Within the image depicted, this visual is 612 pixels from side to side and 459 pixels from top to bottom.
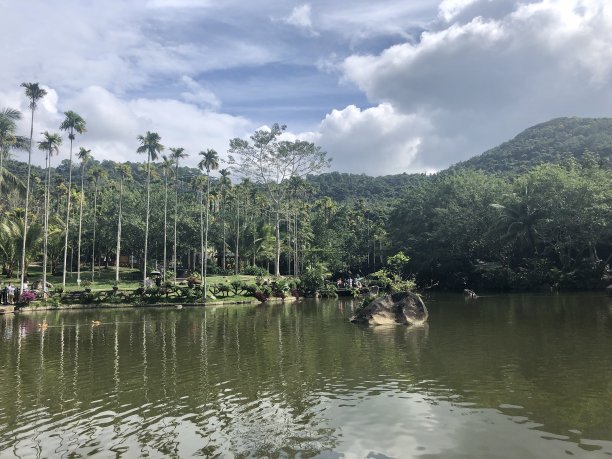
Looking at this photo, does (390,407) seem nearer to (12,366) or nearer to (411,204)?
(12,366)

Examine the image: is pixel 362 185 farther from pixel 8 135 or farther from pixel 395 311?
pixel 395 311

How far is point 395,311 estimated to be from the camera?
20500 mm

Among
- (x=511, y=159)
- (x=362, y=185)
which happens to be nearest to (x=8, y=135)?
(x=511, y=159)

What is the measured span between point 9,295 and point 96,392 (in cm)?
2536

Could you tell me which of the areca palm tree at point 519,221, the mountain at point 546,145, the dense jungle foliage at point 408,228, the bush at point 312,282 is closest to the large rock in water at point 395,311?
the bush at point 312,282

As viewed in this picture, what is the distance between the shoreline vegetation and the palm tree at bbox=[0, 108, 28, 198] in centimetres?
8

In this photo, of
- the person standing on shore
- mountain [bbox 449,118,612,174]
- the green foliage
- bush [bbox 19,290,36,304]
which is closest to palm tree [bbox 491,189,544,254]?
the green foliage

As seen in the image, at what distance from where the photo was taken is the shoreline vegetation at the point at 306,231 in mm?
39175

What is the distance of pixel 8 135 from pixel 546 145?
9971 cm

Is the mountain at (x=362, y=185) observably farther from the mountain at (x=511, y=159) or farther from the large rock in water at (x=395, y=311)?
the large rock in water at (x=395, y=311)

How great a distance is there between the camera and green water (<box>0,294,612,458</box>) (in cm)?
679

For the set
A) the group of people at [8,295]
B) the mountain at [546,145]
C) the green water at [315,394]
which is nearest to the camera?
the green water at [315,394]

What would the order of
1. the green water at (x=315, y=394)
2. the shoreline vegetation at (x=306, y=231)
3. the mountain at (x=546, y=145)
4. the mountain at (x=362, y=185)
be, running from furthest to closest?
the mountain at (x=362, y=185)
the mountain at (x=546, y=145)
the shoreline vegetation at (x=306, y=231)
the green water at (x=315, y=394)

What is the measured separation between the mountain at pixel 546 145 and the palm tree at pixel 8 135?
238ft
